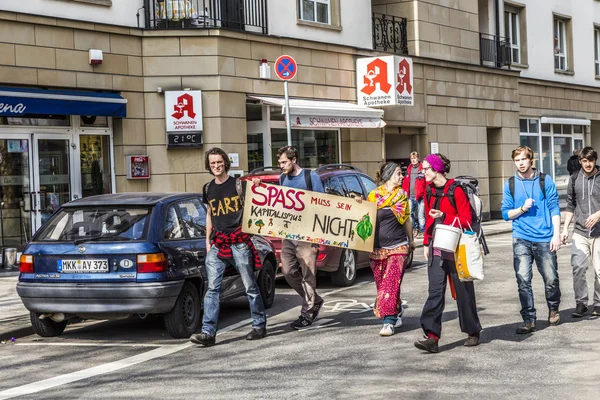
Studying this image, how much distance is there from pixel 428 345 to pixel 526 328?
1.31 m

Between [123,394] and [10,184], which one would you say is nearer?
[123,394]

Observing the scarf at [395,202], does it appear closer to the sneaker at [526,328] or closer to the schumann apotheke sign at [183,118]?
the sneaker at [526,328]

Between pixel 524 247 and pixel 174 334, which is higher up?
pixel 524 247

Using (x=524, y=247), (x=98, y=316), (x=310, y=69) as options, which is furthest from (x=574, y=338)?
(x=310, y=69)

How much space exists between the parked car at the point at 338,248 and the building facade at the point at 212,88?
15.5ft

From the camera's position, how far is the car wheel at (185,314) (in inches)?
360

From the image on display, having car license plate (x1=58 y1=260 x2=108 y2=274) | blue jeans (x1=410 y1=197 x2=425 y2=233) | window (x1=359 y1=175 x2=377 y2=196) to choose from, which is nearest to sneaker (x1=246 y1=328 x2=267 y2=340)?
car license plate (x1=58 y1=260 x2=108 y2=274)

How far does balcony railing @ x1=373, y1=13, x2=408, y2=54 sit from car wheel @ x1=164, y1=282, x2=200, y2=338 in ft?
52.0

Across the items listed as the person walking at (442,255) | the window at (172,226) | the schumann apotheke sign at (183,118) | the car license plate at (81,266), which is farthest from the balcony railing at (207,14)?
the person walking at (442,255)

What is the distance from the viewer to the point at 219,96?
18.8 meters

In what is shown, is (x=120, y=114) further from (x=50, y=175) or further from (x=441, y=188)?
(x=441, y=188)

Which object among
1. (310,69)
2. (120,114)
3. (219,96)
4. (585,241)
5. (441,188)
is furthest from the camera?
(310,69)

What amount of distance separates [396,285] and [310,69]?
12923mm

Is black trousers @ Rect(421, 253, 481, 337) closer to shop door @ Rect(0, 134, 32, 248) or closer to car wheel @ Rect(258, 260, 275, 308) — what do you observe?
car wheel @ Rect(258, 260, 275, 308)
